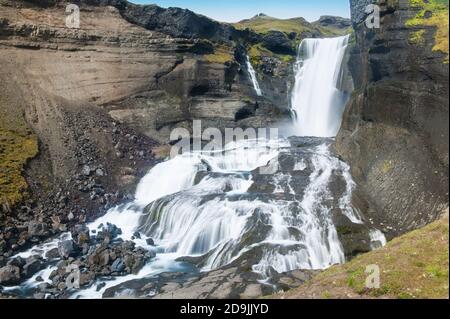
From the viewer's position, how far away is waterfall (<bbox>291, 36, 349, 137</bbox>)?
4547cm

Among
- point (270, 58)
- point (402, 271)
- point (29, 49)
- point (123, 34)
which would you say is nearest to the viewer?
point (402, 271)

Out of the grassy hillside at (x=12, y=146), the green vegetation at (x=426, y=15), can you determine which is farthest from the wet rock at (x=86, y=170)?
the green vegetation at (x=426, y=15)

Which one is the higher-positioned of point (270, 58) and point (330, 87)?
point (270, 58)

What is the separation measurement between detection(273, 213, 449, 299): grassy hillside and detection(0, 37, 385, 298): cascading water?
17.0ft

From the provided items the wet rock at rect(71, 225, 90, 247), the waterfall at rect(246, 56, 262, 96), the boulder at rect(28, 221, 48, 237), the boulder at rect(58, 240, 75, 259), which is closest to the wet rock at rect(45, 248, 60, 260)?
the boulder at rect(58, 240, 75, 259)

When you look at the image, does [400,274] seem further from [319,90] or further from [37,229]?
[319,90]

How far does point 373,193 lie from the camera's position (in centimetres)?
2377

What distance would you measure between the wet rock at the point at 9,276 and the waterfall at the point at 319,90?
101 ft

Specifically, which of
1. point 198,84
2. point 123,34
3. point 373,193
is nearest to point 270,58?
point 198,84

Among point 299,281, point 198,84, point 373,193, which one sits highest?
point 198,84

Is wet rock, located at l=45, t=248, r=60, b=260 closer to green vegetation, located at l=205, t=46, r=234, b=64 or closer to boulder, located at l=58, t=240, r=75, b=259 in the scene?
boulder, located at l=58, t=240, r=75, b=259

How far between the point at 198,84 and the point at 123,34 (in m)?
8.73

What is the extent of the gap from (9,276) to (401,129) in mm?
21004
